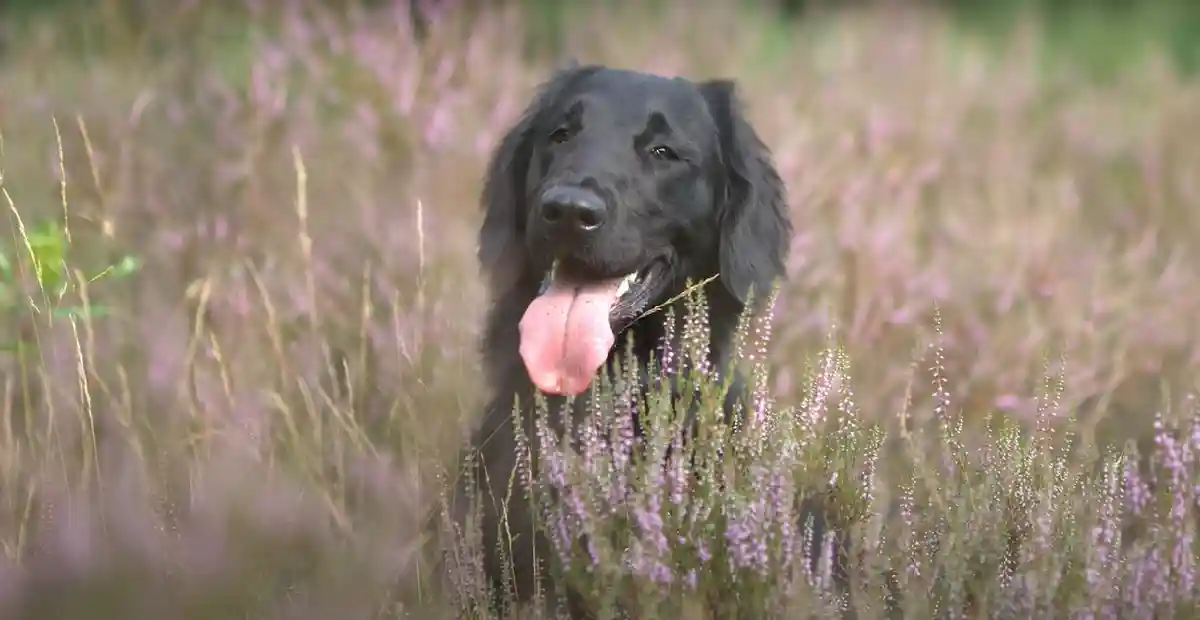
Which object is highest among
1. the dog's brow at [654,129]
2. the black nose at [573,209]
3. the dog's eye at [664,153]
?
the dog's brow at [654,129]

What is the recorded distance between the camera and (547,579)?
2619 mm

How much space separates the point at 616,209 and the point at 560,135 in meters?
0.41

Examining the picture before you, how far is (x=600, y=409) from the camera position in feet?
7.61

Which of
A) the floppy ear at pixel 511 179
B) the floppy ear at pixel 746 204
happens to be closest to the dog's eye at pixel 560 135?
the floppy ear at pixel 511 179

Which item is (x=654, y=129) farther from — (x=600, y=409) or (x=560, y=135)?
(x=600, y=409)

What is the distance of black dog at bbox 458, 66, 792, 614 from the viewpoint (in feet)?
9.13

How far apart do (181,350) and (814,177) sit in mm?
2789

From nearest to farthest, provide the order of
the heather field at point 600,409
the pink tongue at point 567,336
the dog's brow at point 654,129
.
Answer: the heather field at point 600,409, the pink tongue at point 567,336, the dog's brow at point 654,129

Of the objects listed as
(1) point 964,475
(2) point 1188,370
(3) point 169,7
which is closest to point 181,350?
(1) point 964,475

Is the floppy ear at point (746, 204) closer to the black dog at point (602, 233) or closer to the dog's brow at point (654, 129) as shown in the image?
the black dog at point (602, 233)

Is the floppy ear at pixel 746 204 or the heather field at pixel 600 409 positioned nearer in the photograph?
the heather field at pixel 600 409

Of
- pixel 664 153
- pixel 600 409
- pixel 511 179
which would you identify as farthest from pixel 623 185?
pixel 600 409

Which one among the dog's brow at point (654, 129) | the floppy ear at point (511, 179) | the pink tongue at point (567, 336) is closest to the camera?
the pink tongue at point (567, 336)

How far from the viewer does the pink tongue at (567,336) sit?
107 inches
